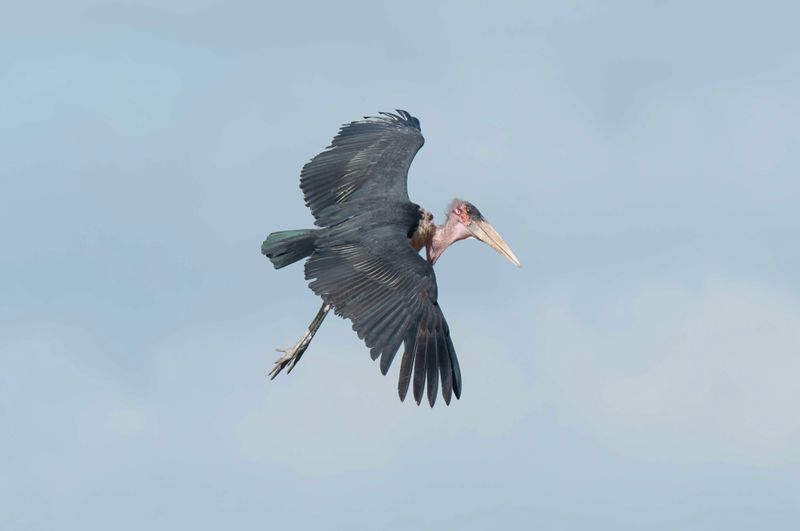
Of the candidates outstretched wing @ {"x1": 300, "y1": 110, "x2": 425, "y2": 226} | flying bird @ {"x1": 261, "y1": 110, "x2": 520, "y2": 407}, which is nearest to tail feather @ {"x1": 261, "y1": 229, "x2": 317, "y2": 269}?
flying bird @ {"x1": 261, "y1": 110, "x2": 520, "y2": 407}

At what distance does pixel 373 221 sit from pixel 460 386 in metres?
3.66

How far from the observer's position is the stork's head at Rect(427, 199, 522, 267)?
28.2m

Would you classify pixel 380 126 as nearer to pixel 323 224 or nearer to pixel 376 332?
pixel 323 224

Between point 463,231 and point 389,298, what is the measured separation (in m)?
4.58

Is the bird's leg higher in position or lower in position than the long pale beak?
lower

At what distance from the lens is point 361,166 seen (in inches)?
1102

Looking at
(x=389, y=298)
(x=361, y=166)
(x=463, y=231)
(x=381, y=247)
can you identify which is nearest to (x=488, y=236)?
(x=463, y=231)

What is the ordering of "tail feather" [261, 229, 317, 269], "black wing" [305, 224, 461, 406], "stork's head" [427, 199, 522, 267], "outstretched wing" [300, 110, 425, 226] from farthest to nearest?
1. "stork's head" [427, 199, 522, 267]
2. "outstretched wing" [300, 110, 425, 226]
3. "tail feather" [261, 229, 317, 269]
4. "black wing" [305, 224, 461, 406]

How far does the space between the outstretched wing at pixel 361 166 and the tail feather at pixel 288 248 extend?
2.72 ft

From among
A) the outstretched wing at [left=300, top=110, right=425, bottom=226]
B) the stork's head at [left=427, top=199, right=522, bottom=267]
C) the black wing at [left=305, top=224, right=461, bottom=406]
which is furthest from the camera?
the stork's head at [left=427, top=199, right=522, bottom=267]

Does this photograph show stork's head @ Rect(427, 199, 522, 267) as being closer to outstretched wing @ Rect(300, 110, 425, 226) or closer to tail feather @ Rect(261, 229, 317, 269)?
outstretched wing @ Rect(300, 110, 425, 226)

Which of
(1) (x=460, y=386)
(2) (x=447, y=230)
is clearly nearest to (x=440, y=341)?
(1) (x=460, y=386)

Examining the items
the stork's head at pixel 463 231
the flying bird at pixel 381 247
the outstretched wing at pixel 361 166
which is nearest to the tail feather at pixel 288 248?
the flying bird at pixel 381 247

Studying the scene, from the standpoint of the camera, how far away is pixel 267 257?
84.3 feet
